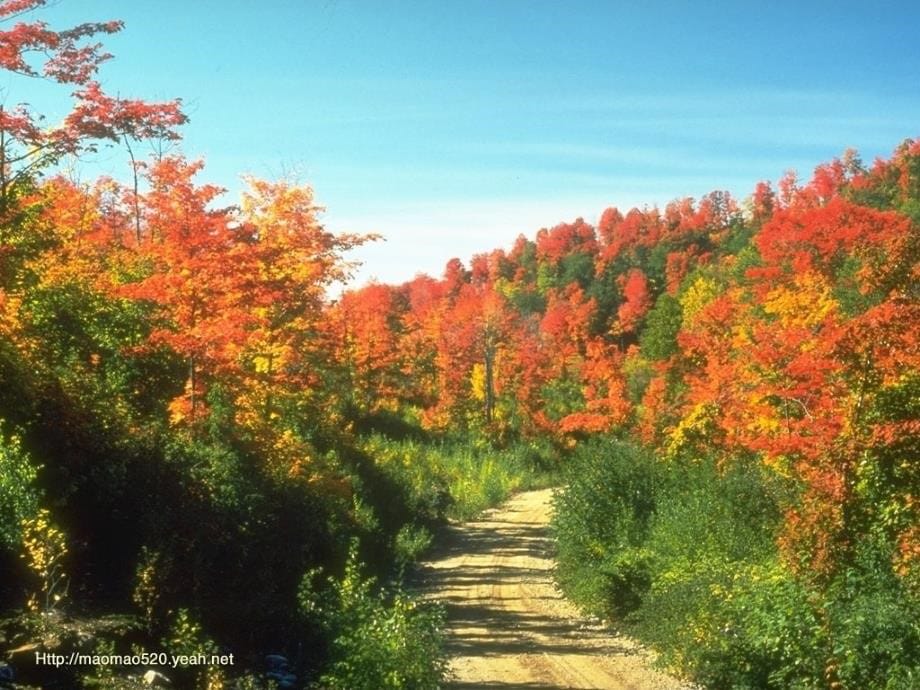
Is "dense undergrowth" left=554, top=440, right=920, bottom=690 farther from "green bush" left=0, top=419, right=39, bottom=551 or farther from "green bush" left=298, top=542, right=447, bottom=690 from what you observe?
"green bush" left=0, top=419, right=39, bottom=551

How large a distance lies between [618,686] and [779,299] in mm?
17055

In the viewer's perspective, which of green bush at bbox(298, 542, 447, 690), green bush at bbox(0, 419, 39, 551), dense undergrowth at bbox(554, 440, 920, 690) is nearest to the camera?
green bush at bbox(0, 419, 39, 551)

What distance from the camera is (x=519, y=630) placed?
21.6 m

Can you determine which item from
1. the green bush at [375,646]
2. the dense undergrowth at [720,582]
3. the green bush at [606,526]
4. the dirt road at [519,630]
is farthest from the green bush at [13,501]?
the green bush at [606,526]

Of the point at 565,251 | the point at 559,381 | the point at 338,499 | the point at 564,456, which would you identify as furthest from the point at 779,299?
the point at 565,251

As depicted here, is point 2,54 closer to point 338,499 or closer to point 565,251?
point 338,499

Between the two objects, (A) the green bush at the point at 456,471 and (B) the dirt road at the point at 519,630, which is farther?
(A) the green bush at the point at 456,471

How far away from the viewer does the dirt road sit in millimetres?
17469

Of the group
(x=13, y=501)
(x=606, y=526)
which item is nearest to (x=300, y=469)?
(x=606, y=526)

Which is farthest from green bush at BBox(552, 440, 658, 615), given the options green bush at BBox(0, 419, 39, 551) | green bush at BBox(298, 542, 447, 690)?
green bush at BBox(0, 419, 39, 551)

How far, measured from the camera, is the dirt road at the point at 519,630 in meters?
17.5

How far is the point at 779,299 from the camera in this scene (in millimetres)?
29922

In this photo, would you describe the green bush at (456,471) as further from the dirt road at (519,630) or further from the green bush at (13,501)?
the green bush at (13,501)

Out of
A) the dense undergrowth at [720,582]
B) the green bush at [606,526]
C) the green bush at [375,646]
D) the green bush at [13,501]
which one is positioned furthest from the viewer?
the green bush at [606,526]
